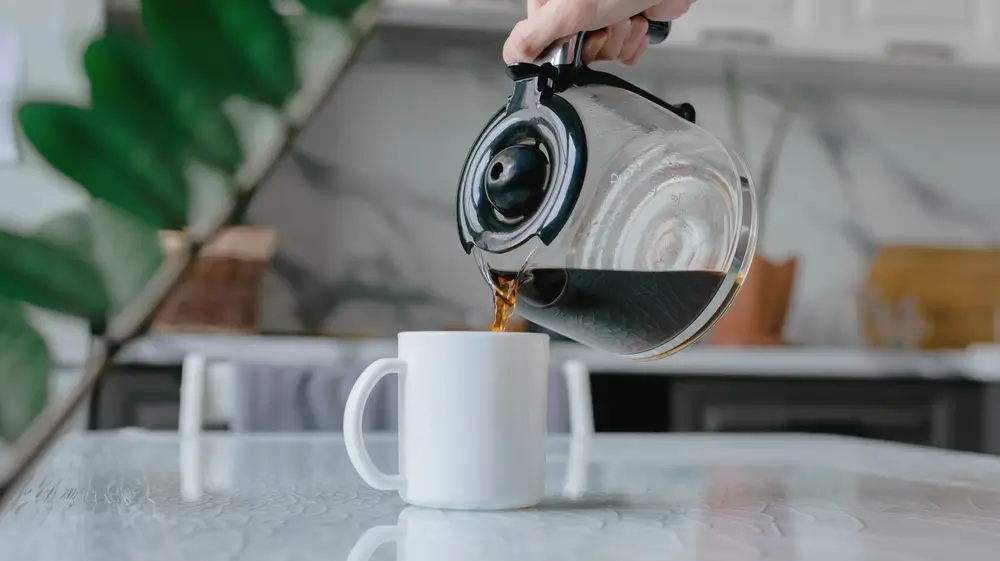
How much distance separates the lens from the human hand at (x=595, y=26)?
2.11 feet

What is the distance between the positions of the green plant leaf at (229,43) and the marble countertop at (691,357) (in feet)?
1.51

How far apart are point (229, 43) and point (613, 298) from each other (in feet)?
3.74

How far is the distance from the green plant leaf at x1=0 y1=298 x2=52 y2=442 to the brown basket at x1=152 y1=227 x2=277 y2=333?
209 mm

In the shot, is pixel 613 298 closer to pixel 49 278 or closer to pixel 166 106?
pixel 166 106

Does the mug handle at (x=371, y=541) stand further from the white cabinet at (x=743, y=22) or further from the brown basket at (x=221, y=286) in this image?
the white cabinet at (x=743, y=22)

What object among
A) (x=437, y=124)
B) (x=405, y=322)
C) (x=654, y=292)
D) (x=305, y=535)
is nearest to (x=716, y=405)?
(x=405, y=322)

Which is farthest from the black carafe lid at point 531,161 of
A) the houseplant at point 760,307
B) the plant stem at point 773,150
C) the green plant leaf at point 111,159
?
the plant stem at point 773,150

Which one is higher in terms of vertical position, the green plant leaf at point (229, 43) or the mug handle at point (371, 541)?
the green plant leaf at point (229, 43)

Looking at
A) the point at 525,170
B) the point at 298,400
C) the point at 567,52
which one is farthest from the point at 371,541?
the point at 298,400

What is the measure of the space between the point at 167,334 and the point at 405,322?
59cm

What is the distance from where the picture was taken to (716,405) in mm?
1954

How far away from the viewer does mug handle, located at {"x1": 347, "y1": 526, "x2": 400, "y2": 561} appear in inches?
17.7

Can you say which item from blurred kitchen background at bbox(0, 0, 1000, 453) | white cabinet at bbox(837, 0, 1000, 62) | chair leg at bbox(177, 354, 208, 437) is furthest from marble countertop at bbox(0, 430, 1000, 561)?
white cabinet at bbox(837, 0, 1000, 62)

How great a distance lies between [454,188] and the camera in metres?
2.41
